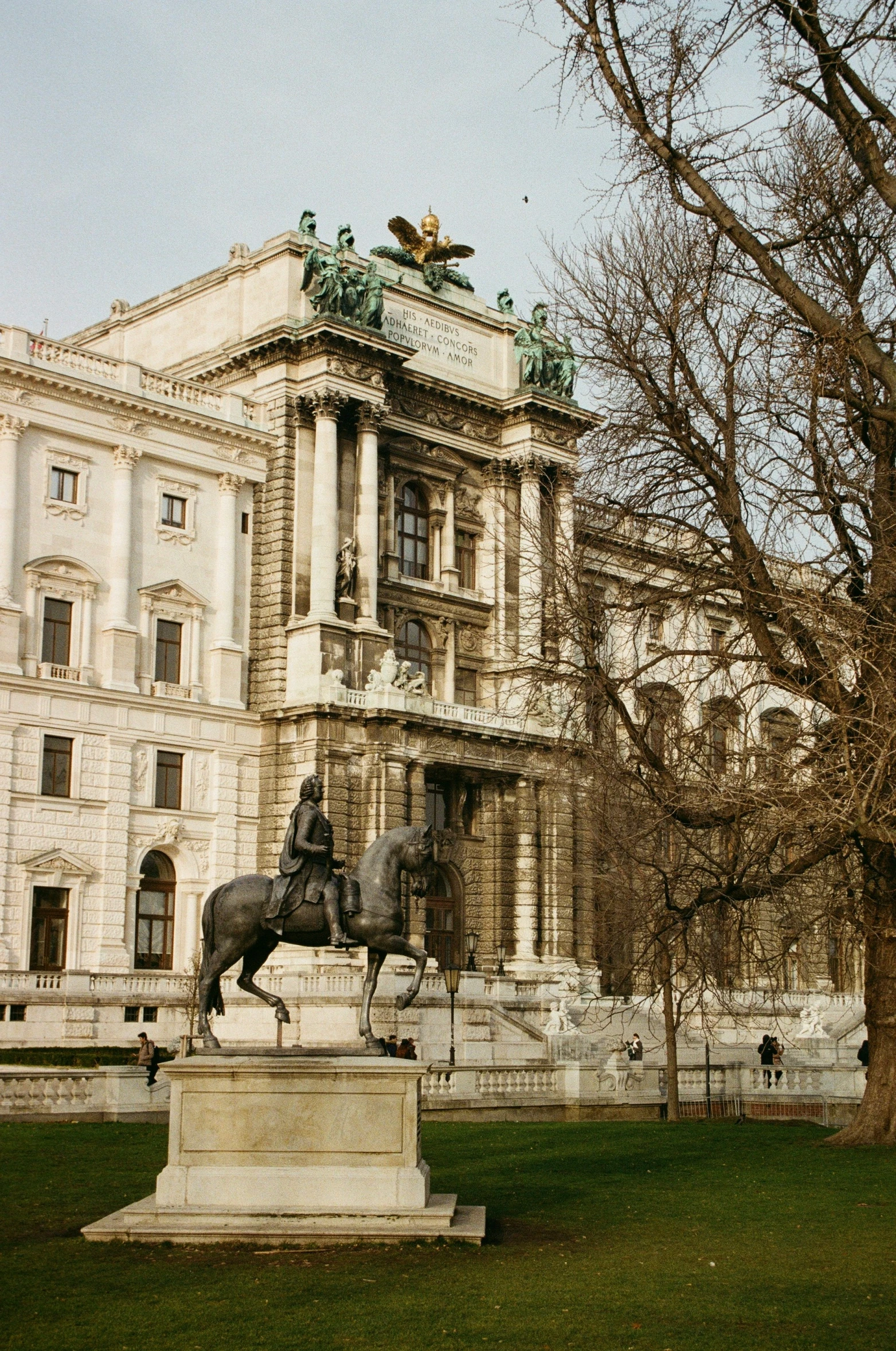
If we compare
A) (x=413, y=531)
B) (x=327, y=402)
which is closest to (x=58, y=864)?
(x=327, y=402)

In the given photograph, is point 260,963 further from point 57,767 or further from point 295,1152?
point 57,767

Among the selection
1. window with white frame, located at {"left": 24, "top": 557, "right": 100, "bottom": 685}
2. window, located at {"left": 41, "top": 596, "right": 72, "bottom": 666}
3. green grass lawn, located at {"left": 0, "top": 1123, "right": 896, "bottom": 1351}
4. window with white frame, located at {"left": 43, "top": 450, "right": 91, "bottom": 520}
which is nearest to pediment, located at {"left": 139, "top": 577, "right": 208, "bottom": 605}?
window with white frame, located at {"left": 24, "top": 557, "right": 100, "bottom": 685}

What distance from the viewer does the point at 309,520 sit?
182ft

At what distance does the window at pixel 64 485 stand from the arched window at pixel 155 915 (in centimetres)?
1137

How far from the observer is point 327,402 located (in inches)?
2165

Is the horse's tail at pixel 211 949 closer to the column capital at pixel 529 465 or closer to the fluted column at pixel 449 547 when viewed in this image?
the fluted column at pixel 449 547

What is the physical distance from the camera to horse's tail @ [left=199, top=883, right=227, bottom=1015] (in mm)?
17484

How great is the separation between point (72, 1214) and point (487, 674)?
4375cm

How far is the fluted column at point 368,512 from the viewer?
55281 mm

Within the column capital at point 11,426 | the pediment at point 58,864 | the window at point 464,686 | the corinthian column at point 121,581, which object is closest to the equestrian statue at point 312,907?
the pediment at point 58,864

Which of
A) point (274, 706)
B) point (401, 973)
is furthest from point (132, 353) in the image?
point (401, 973)

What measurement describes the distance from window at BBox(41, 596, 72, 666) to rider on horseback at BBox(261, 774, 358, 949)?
33.4 metres

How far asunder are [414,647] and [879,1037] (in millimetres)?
33846

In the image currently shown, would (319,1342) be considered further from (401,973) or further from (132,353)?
(132,353)
